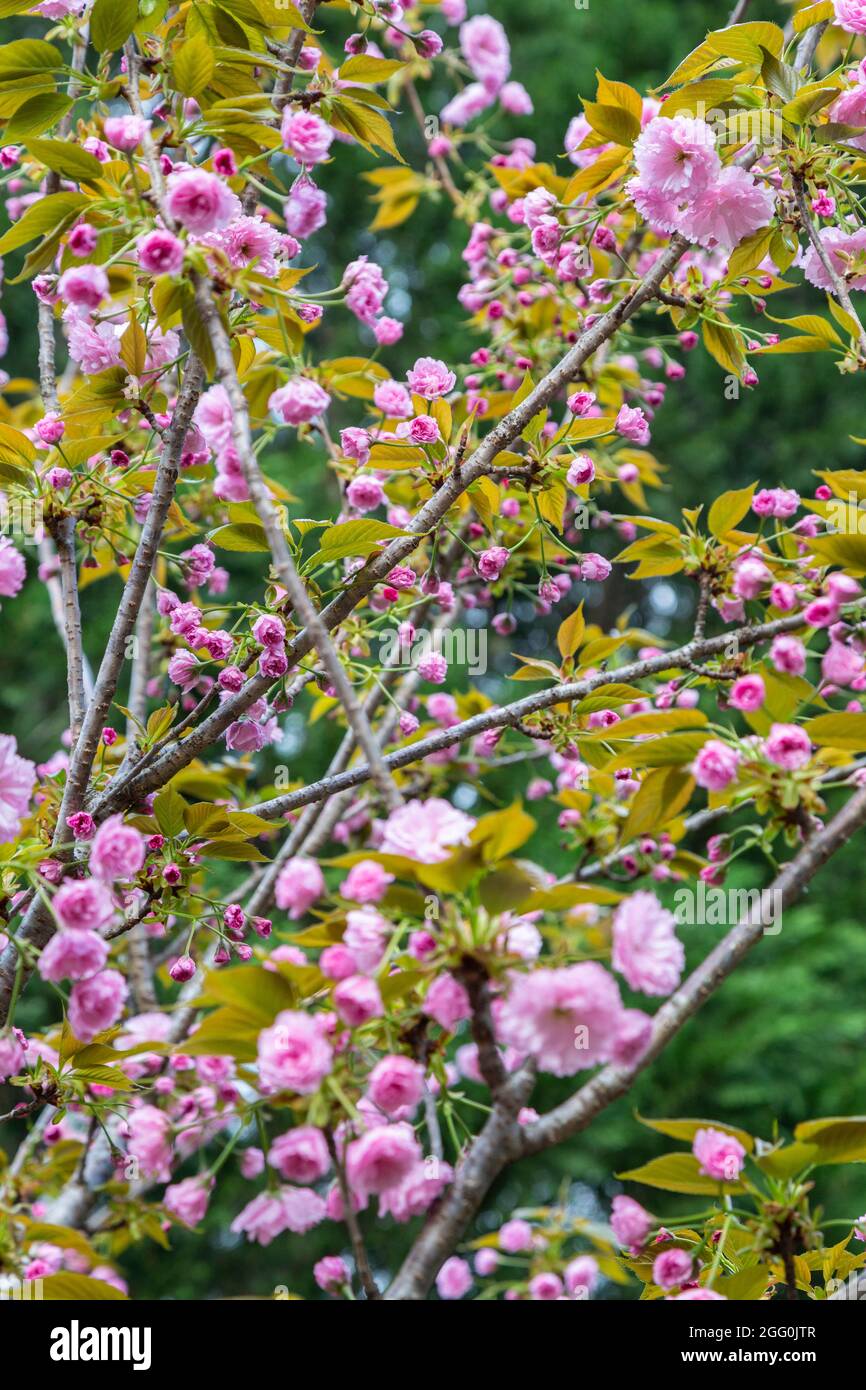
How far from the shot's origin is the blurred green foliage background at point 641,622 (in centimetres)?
470

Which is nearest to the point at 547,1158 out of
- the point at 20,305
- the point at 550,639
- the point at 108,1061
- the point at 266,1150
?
the point at 550,639

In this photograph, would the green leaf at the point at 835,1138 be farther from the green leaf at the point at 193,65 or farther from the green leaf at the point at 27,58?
the green leaf at the point at 27,58

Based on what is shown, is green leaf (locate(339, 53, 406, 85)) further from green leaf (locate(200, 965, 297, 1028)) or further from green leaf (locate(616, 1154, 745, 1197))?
green leaf (locate(616, 1154, 745, 1197))

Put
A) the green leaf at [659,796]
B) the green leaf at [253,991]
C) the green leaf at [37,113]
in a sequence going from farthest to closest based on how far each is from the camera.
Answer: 1. the green leaf at [37,113]
2. the green leaf at [659,796]
3. the green leaf at [253,991]

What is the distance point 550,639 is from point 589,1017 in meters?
5.28

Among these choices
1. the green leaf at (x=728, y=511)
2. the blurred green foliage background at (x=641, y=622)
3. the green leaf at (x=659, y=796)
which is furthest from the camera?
the blurred green foliage background at (x=641, y=622)

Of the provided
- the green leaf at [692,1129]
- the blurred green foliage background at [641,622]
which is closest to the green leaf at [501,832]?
the green leaf at [692,1129]

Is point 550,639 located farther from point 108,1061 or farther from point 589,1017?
point 589,1017

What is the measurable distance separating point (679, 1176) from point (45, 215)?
1096 mm

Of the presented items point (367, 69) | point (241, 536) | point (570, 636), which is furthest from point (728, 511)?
point (367, 69)

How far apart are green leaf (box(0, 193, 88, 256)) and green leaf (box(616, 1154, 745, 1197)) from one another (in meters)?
1.06

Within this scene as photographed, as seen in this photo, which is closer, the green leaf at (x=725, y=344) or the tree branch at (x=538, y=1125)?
the tree branch at (x=538, y=1125)

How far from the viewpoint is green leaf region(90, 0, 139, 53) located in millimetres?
1222

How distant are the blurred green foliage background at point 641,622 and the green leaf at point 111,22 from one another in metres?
3.20
